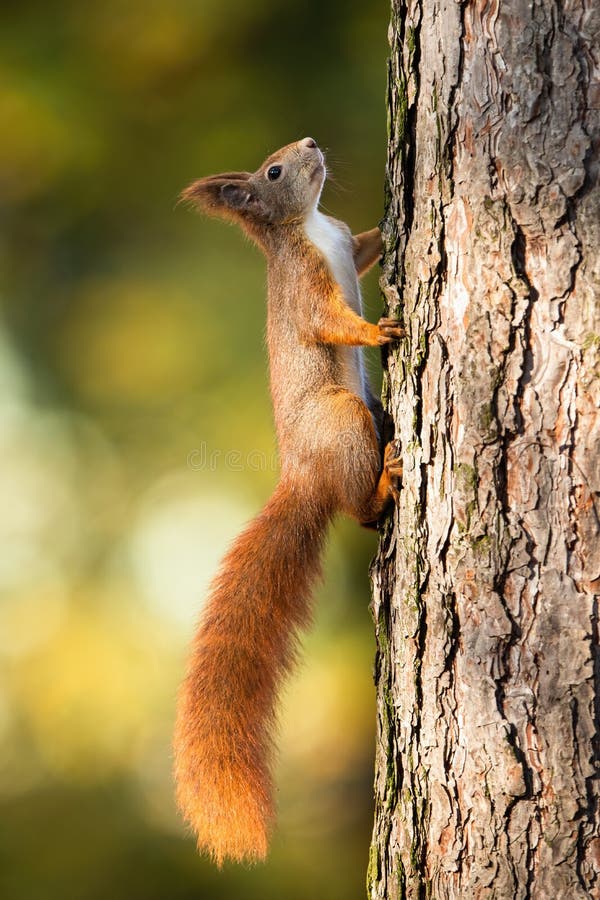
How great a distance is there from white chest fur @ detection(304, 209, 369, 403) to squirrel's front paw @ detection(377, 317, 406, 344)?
0.48 meters

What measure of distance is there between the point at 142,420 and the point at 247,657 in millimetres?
2143

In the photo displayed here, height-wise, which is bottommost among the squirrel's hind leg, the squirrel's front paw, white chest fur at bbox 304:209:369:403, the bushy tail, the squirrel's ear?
the bushy tail

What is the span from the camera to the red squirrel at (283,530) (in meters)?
1.70

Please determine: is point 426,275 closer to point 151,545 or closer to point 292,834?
point 151,545

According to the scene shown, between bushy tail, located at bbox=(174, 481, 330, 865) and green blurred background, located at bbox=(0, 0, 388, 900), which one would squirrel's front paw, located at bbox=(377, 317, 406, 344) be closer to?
bushy tail, located at bbox=(174, 481, 330, 865)

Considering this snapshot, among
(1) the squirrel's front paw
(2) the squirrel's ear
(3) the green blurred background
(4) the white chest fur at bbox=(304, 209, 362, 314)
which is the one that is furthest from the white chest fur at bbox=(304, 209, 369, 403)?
(3) the green blurred background

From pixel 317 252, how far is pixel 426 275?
75 cm

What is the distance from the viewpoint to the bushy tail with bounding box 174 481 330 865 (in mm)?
1733

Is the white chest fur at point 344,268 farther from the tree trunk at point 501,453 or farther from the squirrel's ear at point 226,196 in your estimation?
the tree trunk at point 501,453

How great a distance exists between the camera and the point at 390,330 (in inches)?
58.4

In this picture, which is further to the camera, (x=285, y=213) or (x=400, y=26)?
(x=285, y=213)

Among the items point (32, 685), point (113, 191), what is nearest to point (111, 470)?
point (32, 685)

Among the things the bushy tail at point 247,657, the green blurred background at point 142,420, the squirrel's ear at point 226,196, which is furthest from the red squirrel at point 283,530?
the green blurred background at point 142,420

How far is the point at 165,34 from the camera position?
3902mm
